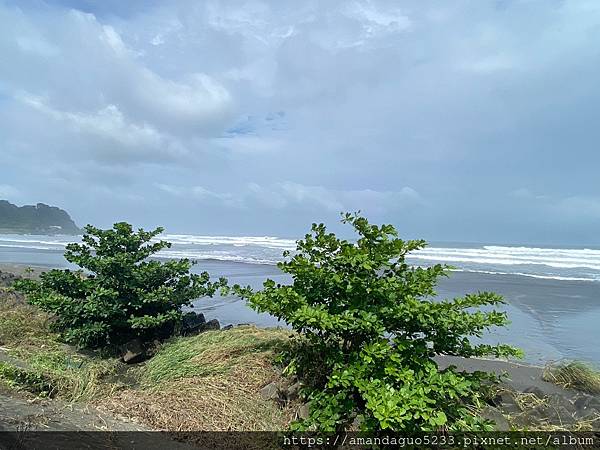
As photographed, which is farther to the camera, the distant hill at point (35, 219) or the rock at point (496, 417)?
the distant hill at point (35, 219)

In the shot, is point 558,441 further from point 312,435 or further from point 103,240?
point 103,240

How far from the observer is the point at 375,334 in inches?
137

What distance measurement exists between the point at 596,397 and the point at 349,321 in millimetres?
4142

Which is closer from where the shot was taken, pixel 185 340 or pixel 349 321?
pixel 349 321


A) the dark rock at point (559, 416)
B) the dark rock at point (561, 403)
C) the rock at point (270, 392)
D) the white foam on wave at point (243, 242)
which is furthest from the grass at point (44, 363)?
the white foam on wave at point (243, 242)

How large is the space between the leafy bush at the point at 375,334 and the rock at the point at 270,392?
486 millimetres

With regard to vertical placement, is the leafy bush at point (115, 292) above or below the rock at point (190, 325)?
above

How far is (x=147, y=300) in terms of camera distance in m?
6.14

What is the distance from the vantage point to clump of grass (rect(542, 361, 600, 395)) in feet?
18.5

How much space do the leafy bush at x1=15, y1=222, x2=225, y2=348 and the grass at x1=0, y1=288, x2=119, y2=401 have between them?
31cm

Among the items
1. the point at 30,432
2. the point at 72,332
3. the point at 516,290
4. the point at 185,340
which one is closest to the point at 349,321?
the point at 30,432

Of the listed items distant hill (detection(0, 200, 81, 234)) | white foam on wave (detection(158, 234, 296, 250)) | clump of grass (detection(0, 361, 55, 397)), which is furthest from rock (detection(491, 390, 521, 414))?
distant hill (detection(0, 200, 81, 234))

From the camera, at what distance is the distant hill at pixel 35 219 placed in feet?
272

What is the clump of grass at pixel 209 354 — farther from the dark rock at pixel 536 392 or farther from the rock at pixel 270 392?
the dark rock at pixel 536 392
